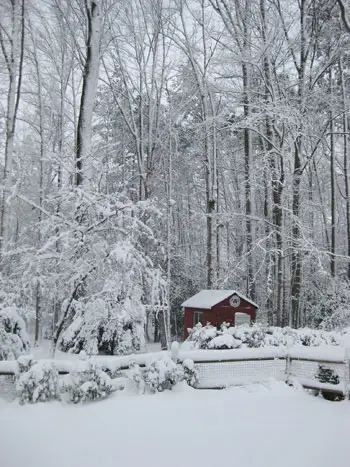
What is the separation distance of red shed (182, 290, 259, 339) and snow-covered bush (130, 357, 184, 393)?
20.1ft

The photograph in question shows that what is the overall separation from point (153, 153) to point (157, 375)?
10.3m

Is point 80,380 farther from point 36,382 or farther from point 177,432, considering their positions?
point 177,432

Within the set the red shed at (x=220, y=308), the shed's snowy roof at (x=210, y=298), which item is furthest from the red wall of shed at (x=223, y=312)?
the shed's snowy roof at (x=210, y=298)

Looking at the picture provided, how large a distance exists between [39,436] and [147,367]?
2449mm

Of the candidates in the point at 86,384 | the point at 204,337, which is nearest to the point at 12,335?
the point at 86,384

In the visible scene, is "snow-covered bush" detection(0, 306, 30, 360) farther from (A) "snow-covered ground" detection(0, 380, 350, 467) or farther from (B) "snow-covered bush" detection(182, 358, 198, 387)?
(B) "snow-covered bush" detection(182, 358, 198, 387)

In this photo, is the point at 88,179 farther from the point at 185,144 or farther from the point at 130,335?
the point at 185,144

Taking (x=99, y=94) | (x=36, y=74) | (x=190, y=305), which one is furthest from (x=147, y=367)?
(x=99, y=94)

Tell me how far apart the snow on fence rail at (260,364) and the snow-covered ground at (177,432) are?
1.78 feet

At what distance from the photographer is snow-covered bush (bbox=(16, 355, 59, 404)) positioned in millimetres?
6168

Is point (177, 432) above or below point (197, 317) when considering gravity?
below

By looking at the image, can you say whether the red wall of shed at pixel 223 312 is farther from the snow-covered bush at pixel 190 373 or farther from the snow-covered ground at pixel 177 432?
the snow-covered ground at pixel 177 432

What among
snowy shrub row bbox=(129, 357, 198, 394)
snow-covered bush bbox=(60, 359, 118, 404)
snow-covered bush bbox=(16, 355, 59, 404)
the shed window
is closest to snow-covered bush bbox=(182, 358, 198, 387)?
snowy shrub row bbox=(129, 357, 198, 394)

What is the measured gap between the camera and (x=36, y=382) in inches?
244
